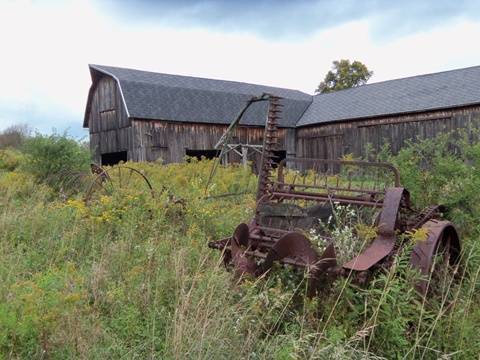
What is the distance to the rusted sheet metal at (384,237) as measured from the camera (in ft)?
10.9

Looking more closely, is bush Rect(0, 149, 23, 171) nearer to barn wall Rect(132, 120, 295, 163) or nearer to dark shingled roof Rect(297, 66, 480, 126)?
barn wall Rect(132, 120, 295, 163)

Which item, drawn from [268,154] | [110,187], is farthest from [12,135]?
[268,154]

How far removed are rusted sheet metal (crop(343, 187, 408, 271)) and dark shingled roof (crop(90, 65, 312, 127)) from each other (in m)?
19.4

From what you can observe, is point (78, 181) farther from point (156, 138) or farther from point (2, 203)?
point (156, 138)

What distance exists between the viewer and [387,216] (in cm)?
364

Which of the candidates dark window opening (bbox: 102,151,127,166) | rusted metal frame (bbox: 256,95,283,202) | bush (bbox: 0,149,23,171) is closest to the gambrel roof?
dark window opening (bbox: 102,151,127,166)

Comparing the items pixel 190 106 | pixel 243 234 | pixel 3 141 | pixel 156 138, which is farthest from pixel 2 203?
pixel 3 141

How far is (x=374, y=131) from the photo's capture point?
77.9ft

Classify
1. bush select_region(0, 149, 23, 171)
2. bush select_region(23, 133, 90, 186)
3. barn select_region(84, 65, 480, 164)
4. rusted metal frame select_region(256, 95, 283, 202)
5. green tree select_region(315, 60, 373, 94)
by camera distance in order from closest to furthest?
rusted metal frame select_region(256, 95, 283, 202) < bush select_region(23, 133, 90, 186) < bush select_region(0, 149, 23, 171) < barn select_region(84, 65, 480, 164) < green tree select_region(315, 60, 373, 94)

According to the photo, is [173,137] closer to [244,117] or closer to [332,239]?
[244,117]

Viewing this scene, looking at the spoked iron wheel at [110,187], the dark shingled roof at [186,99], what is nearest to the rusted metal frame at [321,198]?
the spoked iron wheel at [110,187]

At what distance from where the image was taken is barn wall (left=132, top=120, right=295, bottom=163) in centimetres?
2217

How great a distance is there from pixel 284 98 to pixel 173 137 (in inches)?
230

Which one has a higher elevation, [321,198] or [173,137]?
[173,137]
